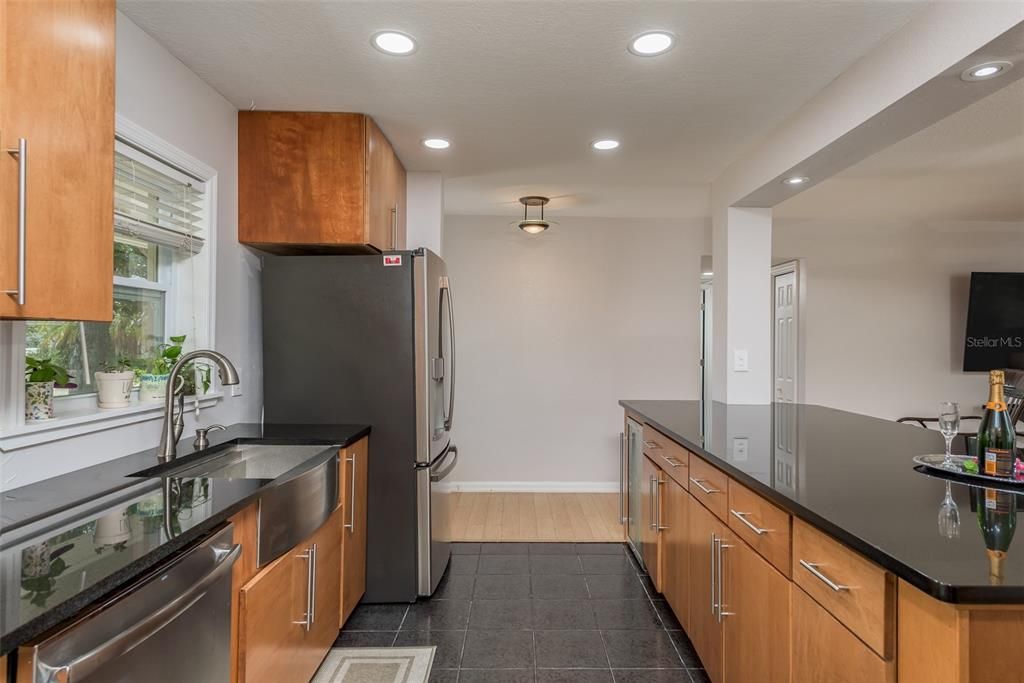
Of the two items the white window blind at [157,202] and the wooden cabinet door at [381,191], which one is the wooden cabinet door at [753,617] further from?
the white window blind at [157,202]

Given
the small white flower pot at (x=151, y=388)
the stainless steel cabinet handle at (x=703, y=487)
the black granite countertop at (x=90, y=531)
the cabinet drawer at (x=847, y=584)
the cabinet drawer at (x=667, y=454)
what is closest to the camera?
the black granite countertop at (x=90, y=531)

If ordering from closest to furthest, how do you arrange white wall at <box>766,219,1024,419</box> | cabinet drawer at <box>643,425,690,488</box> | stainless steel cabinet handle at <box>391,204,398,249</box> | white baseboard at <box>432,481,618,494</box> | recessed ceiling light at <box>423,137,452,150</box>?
cabinet drawer at <box>643,425,690,488</box>
recessed ceiling light at <box>423,137,452,150</box>
stainless steel cabinet handle at <box>391,204,398,249</box>
white baseboard at <box>432,481,618,494</box>
white wall at <box>766,219,1024,419</box>

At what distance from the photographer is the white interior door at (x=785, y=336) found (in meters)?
5.17

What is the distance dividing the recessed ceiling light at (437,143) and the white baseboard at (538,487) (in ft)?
9.58

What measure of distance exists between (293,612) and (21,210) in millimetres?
1381

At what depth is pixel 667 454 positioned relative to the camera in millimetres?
2586

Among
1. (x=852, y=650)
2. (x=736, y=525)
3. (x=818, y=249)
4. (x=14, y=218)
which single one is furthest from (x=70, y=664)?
(x=818, y=249)

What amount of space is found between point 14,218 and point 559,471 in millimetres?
4329

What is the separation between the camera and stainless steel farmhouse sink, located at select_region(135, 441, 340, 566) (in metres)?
1.70

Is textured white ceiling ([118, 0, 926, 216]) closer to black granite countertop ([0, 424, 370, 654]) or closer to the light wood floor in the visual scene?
black granite countertop ([0, 424, 370, 654])

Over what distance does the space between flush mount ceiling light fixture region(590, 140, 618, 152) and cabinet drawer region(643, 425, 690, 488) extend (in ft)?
5.00

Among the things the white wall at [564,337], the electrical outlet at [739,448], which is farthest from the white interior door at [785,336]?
the electrical outlet at [739,448]

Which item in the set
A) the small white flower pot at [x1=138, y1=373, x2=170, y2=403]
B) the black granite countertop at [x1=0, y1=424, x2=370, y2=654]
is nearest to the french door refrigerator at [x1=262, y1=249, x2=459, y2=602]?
the small white flower pot at [x1=138, y1=373, x2=170, y2=403]

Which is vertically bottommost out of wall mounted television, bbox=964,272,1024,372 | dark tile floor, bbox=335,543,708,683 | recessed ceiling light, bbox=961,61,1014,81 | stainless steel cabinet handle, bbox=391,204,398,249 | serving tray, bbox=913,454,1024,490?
dark tile floor, bbox=335,543,708,683
